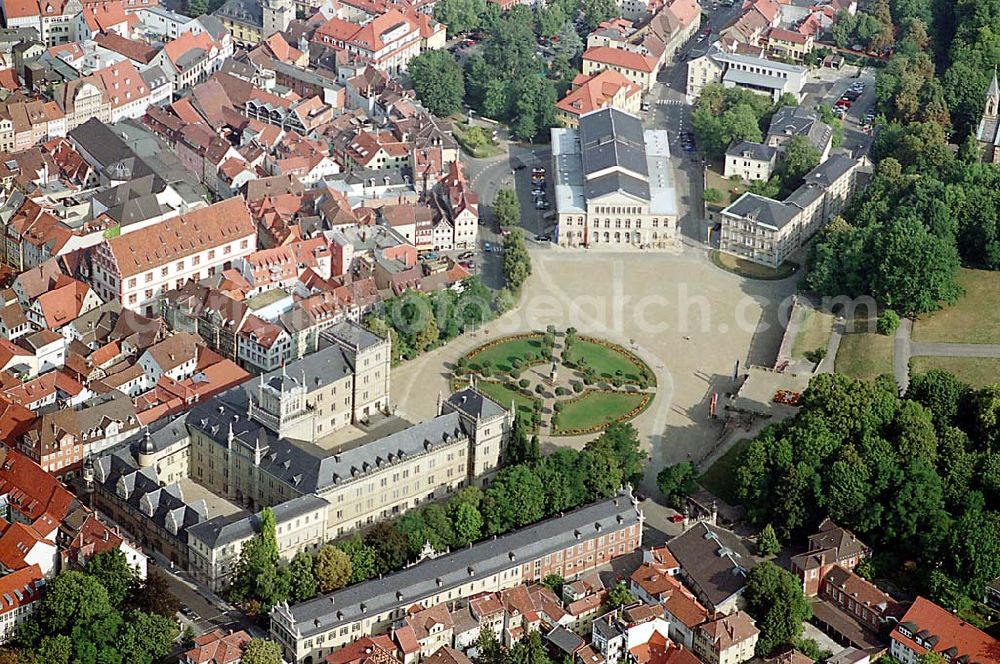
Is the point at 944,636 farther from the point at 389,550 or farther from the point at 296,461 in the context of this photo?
the point at 296,461

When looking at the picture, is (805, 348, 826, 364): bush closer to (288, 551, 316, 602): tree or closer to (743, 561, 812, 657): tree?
(743, 561, 812, 657): tree

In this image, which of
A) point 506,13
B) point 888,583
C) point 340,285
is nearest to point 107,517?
point 340,285

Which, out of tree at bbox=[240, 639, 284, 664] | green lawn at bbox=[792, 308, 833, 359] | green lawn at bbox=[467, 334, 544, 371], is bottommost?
green lawn at bbox=[467, 334, 544, 371]

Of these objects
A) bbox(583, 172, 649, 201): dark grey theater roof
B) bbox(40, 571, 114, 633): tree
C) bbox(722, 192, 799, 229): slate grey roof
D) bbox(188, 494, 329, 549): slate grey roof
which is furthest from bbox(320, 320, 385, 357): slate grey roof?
bbox(722, 192, 799, 229): slate grey roof

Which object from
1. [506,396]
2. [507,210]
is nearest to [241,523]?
[506,396]

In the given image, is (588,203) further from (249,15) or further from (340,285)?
(249,15)
